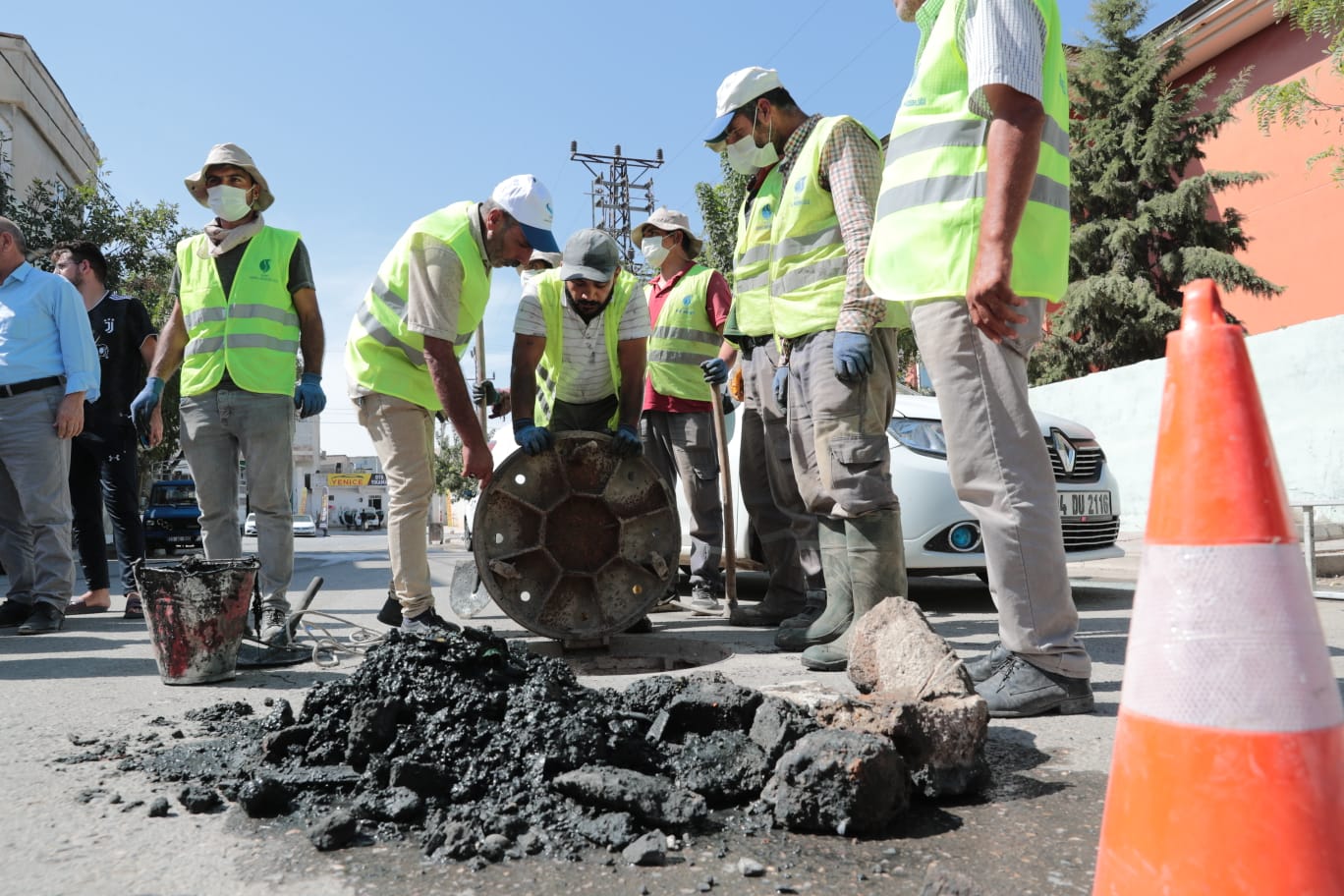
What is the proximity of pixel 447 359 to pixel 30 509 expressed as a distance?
2.62 metres

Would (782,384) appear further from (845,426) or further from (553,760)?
A: (553,760)

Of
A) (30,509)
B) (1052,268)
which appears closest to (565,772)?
(1052,268)

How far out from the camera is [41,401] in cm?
484

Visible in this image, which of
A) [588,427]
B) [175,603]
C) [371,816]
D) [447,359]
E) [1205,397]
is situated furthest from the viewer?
[588,427]

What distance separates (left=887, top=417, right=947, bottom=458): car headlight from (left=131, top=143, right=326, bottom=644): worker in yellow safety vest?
2.99m

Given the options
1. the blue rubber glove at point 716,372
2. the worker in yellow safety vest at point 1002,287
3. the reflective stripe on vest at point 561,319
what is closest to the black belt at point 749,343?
the blue rubber glove at point 716,372

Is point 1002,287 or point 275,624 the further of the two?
point 275,624

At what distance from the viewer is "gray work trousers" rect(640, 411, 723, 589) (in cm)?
536

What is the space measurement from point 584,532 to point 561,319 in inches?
42.9

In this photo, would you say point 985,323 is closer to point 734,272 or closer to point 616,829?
point 616,829

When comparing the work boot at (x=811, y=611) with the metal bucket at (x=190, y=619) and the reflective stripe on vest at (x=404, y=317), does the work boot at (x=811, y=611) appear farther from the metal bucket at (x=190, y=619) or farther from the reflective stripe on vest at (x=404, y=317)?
the metal bucket at (x=190, y=619)

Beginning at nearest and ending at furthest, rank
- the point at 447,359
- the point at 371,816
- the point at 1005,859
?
the point at 1005,859 → the point at 371,816 → the point at 447,359

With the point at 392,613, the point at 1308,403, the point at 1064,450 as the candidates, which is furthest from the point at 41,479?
the point at 1308,403

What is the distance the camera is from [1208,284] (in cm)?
145
